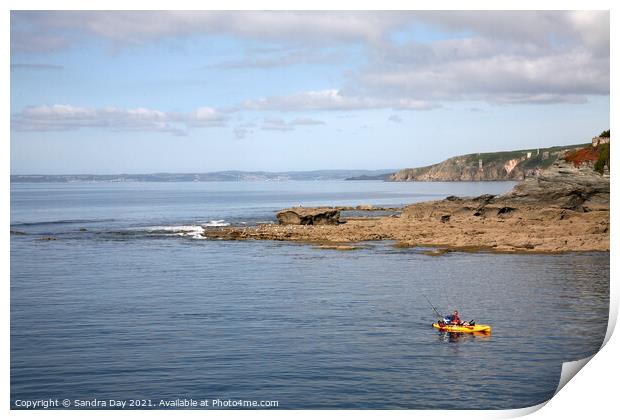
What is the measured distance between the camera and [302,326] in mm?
30328

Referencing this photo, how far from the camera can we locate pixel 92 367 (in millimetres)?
24594

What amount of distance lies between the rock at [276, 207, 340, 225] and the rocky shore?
0.34 feet

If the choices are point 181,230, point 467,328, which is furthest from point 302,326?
point 181,230

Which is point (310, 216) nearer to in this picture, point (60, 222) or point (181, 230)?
point (181, 230)

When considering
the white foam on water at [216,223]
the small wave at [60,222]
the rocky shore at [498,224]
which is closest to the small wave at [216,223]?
the white foam on water at [216,223]

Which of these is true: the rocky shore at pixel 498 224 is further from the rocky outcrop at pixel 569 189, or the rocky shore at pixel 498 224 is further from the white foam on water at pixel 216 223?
the white foam on water at pixel 216 223

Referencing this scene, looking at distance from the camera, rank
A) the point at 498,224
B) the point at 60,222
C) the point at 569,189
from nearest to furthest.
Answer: the point at 498,224
the point at 569,189
the point at 60,222

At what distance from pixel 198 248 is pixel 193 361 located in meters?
34.2

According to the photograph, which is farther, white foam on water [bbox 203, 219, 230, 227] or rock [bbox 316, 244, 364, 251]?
white foam on water [bbox 203, 219, 230, 227]

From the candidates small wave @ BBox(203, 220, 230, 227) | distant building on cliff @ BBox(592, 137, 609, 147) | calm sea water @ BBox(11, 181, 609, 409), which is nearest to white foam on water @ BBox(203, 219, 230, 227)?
small wave @ BBox(203, 220, 230, 227)

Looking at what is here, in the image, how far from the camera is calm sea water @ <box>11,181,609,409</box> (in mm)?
22844

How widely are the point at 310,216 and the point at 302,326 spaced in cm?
4345

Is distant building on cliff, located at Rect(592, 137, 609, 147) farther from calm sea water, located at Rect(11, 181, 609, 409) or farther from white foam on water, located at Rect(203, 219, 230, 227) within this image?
white foam on water, located at Rect(203, 219, 230, 227)
